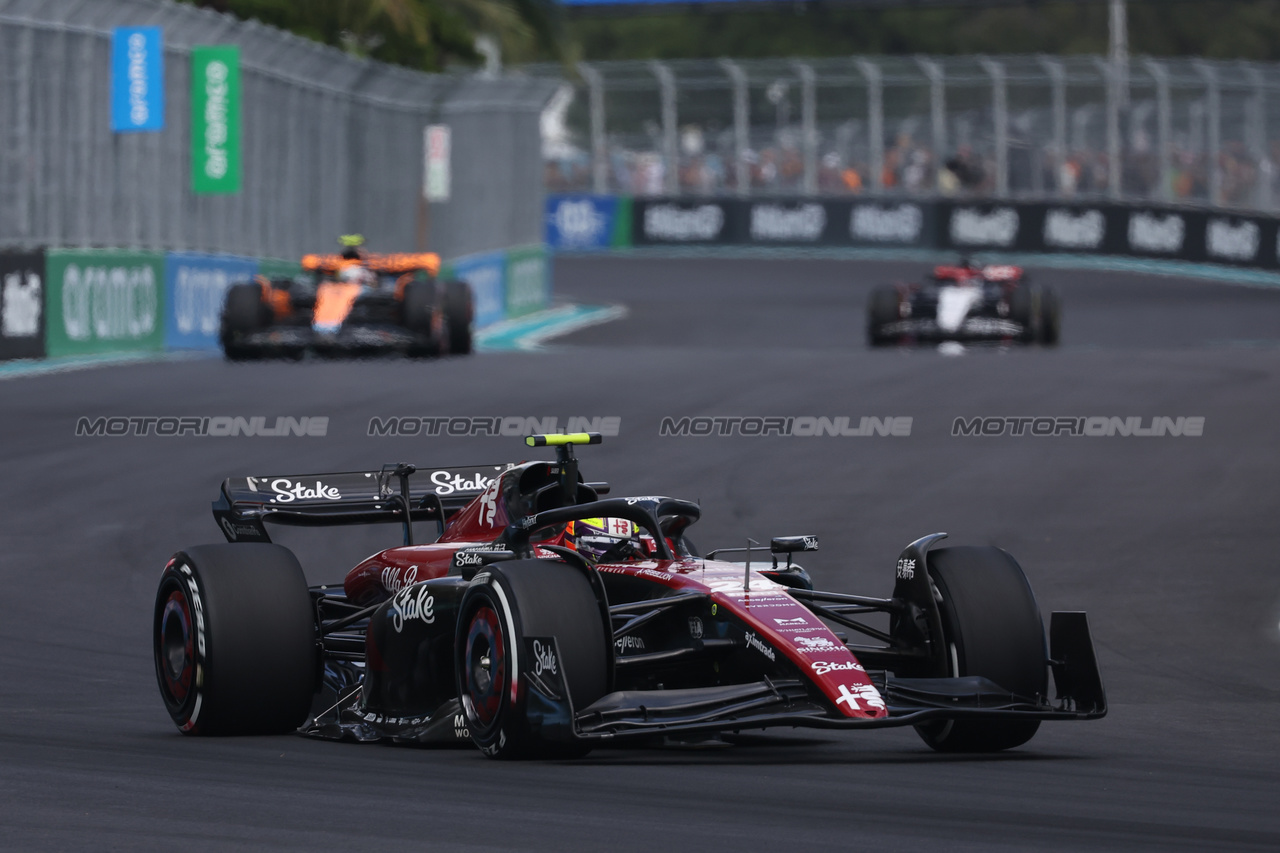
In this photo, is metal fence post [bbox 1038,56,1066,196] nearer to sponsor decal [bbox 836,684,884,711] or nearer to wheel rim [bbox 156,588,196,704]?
wheel rim [bbox 156,588,196,704]

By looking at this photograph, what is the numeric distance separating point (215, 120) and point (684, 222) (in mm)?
24706

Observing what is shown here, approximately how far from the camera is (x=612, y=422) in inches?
649

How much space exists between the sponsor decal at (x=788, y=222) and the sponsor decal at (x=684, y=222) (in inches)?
32.6

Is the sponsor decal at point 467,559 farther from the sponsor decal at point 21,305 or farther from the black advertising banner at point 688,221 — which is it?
the black advertising banner at point 688,221

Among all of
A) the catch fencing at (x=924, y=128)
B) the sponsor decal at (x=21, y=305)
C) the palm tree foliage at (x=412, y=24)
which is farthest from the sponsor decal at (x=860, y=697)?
the catch fencing at (x=924, y=128)

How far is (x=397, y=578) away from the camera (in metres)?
8.14

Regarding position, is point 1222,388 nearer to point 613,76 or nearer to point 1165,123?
point 1165,123

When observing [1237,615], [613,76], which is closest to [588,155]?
[613,76]

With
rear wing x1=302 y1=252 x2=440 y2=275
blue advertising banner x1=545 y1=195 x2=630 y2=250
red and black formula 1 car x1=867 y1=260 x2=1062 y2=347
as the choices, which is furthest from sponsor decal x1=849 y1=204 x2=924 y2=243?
rear wing x1=302 y1=252 x2=440 y2=275

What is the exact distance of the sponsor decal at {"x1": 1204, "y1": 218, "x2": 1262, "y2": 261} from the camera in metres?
39.6

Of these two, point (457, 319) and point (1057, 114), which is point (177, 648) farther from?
point (1057, 114)

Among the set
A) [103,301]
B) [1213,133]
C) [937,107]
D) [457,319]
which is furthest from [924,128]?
[103,301]

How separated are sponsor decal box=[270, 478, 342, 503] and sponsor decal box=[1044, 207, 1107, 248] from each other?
1419 inches

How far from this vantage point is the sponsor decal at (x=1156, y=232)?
41500 millimetres
